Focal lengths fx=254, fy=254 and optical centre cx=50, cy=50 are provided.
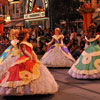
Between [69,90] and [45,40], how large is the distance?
9.32 meters

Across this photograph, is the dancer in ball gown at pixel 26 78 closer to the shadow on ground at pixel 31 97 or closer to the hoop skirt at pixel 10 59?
the shadow on ground at pixel 31 97

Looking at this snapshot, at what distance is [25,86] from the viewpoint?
5309mm

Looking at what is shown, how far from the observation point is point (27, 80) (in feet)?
17.6

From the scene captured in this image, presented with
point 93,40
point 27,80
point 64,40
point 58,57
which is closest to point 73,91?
point 27,80

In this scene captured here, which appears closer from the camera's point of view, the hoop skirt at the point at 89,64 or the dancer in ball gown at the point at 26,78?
the dancer in ball gown at the point at 26,78

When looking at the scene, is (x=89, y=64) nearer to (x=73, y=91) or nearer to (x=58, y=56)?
(x=73, y=91)

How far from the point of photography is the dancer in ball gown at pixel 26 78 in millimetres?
5293

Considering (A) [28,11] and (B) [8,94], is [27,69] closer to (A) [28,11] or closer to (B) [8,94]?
(B) [8,94]

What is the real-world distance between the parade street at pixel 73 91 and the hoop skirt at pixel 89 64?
18cm

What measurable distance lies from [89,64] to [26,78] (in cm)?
253

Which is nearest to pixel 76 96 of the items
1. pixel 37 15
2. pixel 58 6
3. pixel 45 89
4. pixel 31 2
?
pixel 45 89

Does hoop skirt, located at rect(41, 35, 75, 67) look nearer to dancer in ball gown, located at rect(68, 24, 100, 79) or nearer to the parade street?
the parade street

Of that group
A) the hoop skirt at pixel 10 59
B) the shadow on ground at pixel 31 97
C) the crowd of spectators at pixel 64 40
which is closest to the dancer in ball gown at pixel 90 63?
the hoop skirt at pixel 10 59

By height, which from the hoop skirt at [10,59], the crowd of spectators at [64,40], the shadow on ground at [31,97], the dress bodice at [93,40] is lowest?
the crowd of spectators at [64,40]
